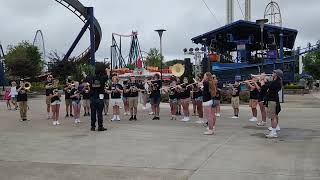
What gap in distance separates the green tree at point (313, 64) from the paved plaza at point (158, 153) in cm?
5495

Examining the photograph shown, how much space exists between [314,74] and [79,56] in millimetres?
33970

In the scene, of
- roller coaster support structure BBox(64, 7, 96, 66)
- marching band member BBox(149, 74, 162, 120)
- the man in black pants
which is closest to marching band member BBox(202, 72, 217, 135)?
the man in black pants

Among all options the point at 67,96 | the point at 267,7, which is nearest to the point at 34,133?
the point at 67,96

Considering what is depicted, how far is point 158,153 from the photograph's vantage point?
10.9 m

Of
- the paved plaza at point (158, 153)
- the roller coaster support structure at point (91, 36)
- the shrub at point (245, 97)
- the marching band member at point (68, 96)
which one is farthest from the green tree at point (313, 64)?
the paved plaza at point (158, 153)

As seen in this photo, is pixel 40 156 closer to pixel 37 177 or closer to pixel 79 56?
pixel 37 177

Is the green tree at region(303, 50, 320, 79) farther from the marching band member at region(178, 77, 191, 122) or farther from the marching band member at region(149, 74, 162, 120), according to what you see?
the marching band member at region(149, 74, 162, 120)

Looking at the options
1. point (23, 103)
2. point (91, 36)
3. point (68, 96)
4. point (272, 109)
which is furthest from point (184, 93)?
point (91, 36)

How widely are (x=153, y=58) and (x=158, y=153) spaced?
3319 inches

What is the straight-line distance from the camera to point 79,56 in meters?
77.9

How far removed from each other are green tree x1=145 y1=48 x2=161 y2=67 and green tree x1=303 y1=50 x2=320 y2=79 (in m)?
29.0

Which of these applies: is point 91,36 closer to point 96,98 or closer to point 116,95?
point 116,95

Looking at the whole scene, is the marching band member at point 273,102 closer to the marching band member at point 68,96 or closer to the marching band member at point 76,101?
the marching band member at point 76,101

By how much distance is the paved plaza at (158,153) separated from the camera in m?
8.87
